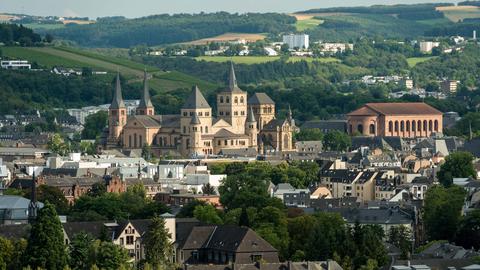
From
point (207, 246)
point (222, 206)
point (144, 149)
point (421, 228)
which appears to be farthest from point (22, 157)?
point (207, 246)

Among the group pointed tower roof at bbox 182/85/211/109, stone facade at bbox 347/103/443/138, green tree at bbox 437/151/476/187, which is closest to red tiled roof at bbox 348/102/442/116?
stone facade at bbox 347/103/443/138

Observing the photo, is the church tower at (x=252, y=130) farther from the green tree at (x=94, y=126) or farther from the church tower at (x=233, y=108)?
the green tree at (x=94, y=126)

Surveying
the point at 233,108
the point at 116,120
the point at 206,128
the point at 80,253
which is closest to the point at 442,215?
the point at 80,253

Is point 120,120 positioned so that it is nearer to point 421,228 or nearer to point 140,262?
point 421,228

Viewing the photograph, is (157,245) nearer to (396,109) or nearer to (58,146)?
(58,146)

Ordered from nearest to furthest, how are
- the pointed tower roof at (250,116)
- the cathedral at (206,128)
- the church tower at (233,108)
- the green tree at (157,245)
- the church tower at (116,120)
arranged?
1. the green tree at (157,245)
2. the cathedral at (206,128)
3. the pointed tower roof at (250,116)
4. the church tower at (233,108)
5. the church tower at (116,120)

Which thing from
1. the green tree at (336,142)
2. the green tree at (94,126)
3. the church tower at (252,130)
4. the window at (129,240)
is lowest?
the green tree at (94,126)

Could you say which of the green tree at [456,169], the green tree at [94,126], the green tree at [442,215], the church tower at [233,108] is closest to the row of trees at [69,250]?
the green tree at [442,215]
